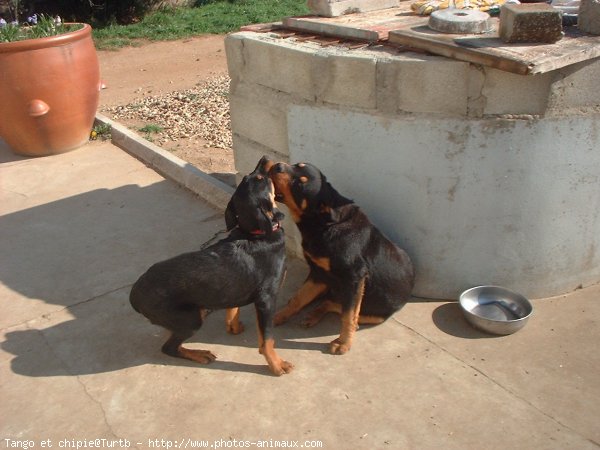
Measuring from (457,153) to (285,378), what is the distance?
5.48 ft

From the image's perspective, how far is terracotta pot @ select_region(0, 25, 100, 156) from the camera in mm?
6922

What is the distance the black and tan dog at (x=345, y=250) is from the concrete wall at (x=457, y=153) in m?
0.35

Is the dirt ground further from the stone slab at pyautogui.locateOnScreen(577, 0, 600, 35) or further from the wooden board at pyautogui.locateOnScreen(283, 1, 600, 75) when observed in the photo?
the stone slab at pyautogui.locateOnScreen(577, 0, 600, 35)

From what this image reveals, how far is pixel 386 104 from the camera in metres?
4.07

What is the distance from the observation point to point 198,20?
1522 cm

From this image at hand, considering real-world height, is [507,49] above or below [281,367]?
above

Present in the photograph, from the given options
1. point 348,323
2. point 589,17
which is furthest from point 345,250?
point 589,17

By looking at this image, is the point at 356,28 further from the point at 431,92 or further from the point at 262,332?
the point at 262,332

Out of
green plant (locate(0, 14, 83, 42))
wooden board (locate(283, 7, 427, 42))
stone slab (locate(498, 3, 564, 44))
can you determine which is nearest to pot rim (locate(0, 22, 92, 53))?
green plant (locate(0, 14, 83, 42))

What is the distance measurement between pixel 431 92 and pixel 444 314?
142cm

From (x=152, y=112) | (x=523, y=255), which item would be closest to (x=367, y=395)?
(x=523, y=255)

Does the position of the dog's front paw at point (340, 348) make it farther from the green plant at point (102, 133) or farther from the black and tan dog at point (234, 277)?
the green plant at point (102, 133)

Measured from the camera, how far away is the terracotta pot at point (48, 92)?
6922 mm

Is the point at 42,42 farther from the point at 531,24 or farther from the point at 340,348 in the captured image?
the point at 531,24
